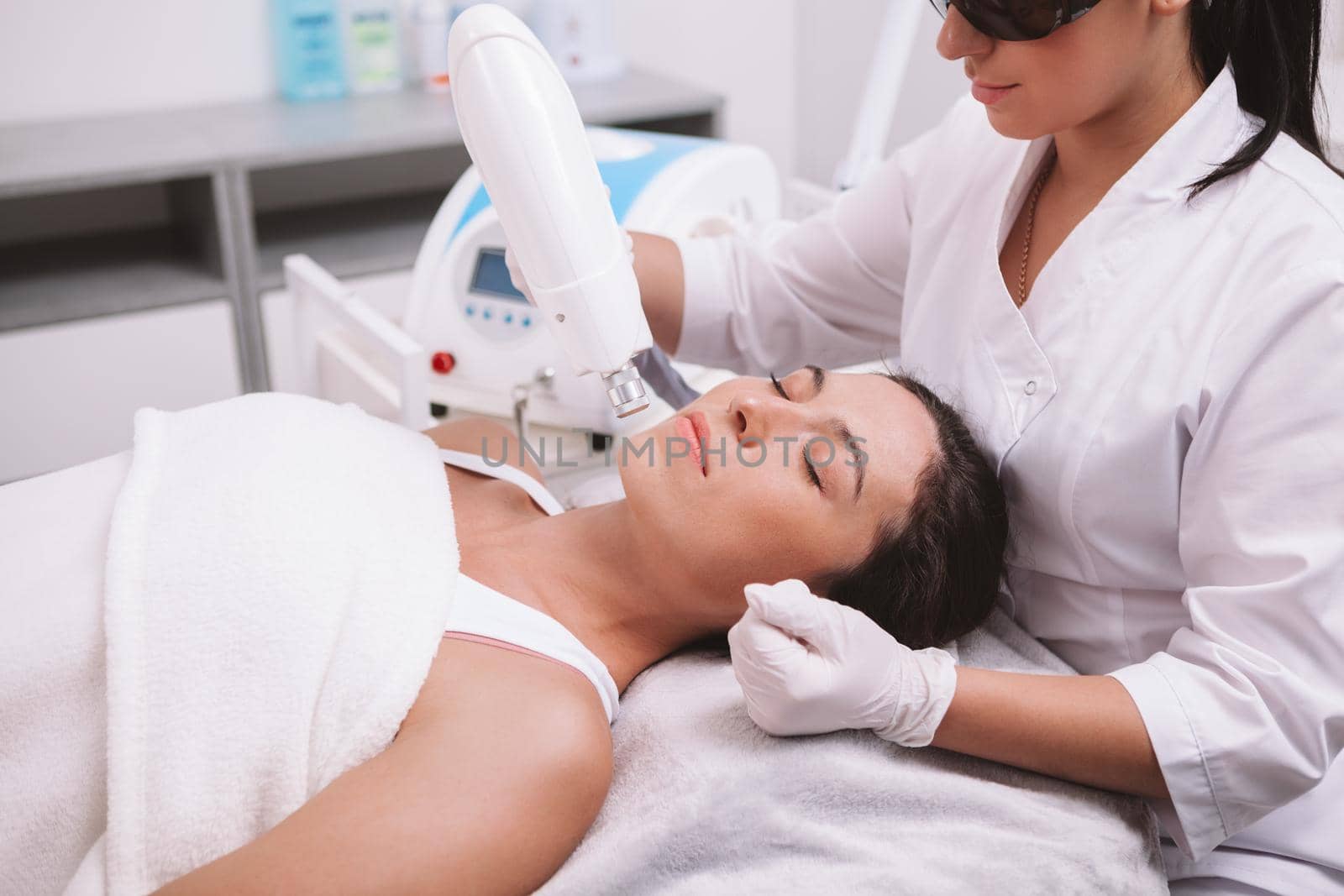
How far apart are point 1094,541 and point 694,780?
0.46m

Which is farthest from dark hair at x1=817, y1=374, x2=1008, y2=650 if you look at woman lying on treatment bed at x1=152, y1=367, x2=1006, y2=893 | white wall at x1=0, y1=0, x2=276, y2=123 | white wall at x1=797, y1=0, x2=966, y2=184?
white wall at x1=0, y1=0, x2=276, y2=123

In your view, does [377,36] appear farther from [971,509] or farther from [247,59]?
[971,509]

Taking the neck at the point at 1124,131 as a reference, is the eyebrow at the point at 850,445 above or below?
below

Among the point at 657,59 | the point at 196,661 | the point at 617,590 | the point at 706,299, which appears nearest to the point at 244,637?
the point at 196,661

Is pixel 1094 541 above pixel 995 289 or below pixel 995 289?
below

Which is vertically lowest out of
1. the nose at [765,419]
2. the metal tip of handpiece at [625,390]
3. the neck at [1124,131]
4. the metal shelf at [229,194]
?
the metal shelf at [229,194]

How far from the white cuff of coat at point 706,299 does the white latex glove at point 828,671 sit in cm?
64

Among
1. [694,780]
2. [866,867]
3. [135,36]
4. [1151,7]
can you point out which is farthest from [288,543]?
[135,36]

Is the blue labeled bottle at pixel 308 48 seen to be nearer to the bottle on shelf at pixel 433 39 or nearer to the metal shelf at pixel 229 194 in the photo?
the metal shelf at pixel 229 194

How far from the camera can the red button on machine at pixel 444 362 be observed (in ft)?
6.39

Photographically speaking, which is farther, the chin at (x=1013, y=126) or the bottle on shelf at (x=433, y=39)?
the bottle on shelf at (x=433, y=39)

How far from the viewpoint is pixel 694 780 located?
107 cm

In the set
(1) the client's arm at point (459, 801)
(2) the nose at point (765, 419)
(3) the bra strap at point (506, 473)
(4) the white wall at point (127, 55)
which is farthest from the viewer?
(4) the white wall at point (127, 55)

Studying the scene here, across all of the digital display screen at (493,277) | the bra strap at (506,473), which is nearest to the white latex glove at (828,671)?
the bra strap at (506,473)
